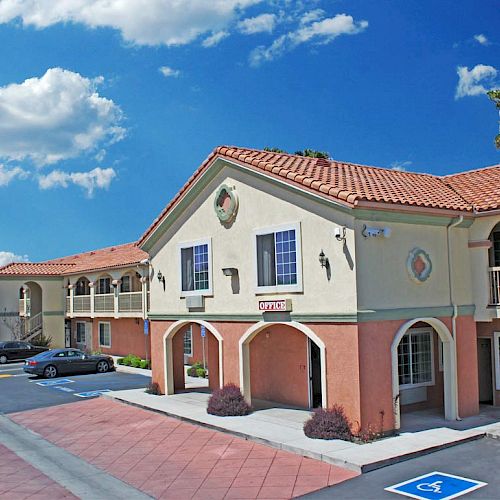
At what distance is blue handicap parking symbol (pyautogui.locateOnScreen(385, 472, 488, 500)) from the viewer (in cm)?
1041

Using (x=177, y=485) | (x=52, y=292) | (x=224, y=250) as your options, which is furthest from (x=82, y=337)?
(x=177, y=485)

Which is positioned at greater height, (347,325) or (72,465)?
(347,325)

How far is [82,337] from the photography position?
4041 cm

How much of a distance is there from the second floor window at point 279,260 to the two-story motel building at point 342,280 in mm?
33

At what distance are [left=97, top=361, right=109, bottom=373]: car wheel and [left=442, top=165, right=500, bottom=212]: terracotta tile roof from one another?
17.7 meters

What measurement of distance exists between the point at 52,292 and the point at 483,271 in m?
31.3

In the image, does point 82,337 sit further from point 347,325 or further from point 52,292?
point 347,325

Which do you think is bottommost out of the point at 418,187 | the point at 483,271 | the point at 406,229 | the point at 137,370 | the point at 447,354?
the point at 137,370

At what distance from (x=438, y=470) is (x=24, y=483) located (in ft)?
25.6

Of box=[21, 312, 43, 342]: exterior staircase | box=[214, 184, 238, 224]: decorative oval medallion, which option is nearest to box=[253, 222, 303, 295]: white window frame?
box=[214, 184, 238, 224]: decorative oval medallion

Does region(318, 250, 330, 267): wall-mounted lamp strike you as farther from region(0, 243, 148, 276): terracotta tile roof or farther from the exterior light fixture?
region(0, 243, 148, 276): terracotta tile roof

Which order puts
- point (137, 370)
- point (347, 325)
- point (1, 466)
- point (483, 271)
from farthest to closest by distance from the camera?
point (137, 370), point (483, 271), point (347, 325), point (1, 466)

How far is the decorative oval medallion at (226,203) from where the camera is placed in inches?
689

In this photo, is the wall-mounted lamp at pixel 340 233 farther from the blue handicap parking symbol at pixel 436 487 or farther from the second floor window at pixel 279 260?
the blue handicap parking symbol at pixel 436 487
